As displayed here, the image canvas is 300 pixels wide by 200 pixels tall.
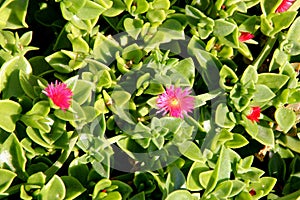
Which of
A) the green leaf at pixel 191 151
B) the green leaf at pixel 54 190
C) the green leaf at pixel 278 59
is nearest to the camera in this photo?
the green leaf at pixel 54 190

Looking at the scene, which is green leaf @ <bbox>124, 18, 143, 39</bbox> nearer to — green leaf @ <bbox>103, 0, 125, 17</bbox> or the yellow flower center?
green leaf @ <bbox>103, 0, 125, 17</bbox>

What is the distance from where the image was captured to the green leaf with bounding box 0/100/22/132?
51.3 inches

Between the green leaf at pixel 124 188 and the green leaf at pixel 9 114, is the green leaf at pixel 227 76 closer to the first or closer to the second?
the green leaf at pixel 124 188

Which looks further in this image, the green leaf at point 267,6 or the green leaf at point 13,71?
the green leaf at point 267,6

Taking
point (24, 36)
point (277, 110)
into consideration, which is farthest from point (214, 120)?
point (24, 36)

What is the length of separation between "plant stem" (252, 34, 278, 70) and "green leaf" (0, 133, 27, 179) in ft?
2.10

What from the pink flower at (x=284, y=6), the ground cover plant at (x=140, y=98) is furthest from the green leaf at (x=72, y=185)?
the pink flower at (x=284, y=6)

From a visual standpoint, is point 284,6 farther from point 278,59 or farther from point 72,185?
point 72,185

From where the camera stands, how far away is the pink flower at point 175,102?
4.41 ft

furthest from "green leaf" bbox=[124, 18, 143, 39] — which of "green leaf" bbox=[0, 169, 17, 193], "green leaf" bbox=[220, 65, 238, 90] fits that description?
"green leaf" bbox=[0, 169, 17, 193]

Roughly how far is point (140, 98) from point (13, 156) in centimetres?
34

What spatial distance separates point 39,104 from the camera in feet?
4.28

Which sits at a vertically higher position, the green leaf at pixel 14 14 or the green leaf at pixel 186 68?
the green leaf at pixel 14 14

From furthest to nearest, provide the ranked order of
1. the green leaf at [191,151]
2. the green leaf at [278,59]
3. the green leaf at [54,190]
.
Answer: the green leaf at [278,59], the green leaf at [191,151], the green leaf at [54,190]
